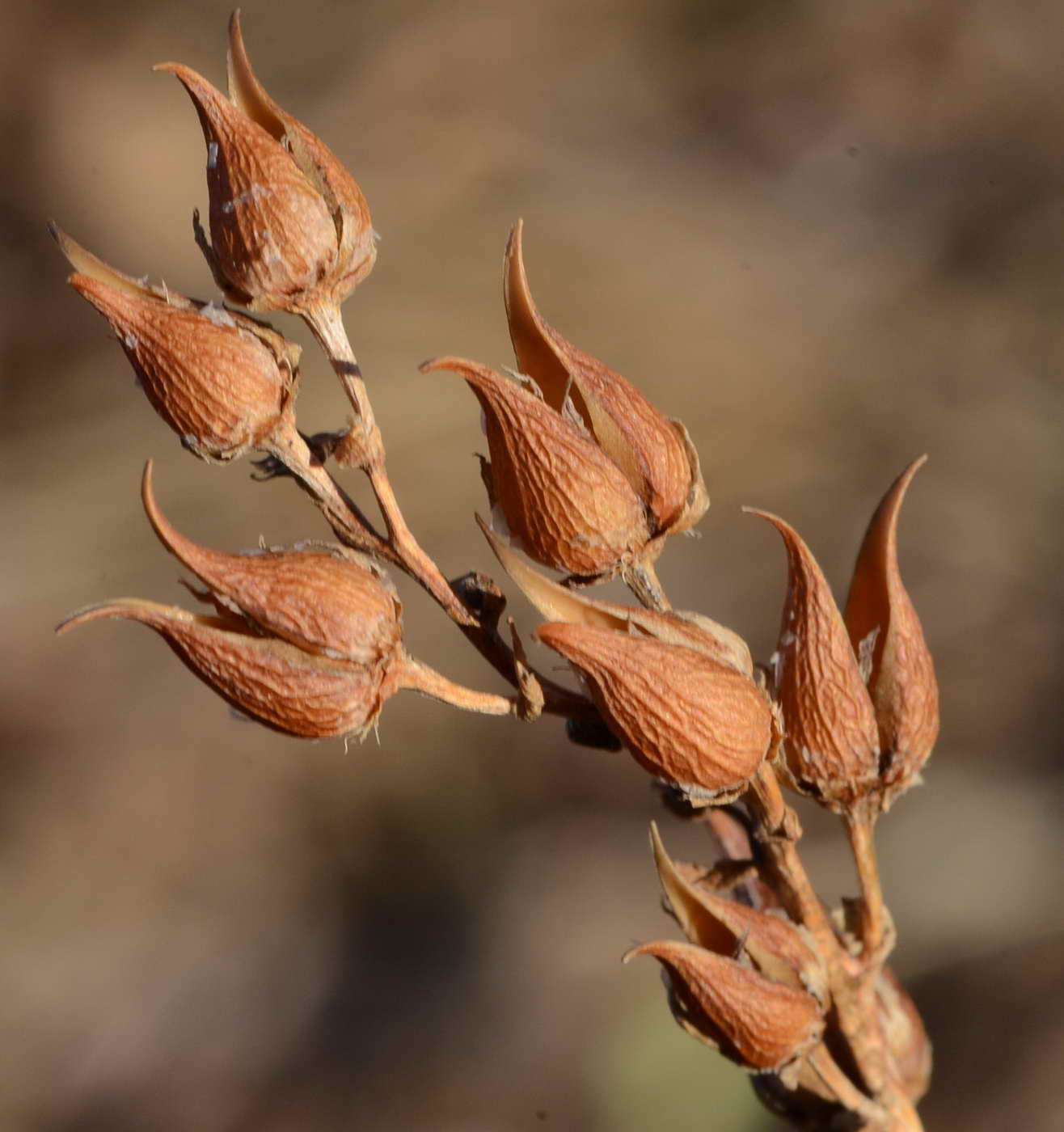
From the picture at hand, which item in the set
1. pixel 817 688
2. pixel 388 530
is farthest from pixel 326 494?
pixel 817 688

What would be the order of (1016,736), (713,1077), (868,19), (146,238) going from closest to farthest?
(713,1077)
(1016,736)
(868,19)
(146,238)

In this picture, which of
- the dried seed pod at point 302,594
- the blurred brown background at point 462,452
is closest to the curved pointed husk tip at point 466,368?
the dried seed pod at point 302,594

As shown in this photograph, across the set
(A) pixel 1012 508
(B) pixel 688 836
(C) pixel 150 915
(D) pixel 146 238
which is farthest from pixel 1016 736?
(D) pixel 146 238

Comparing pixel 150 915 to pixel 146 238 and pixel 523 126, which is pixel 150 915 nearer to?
pixel 146 238

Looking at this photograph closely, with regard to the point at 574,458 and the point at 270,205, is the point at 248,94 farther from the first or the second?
the point at 574,458

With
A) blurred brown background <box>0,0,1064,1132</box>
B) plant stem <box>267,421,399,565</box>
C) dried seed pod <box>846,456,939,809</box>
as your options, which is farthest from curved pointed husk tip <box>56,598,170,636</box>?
blurred brown background <box>0,0,1064,1132</box>

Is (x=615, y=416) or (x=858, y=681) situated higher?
(x=615, y=416)

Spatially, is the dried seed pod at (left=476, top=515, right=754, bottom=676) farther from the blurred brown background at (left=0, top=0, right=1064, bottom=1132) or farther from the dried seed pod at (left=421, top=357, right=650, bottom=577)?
the blurred brown background at (left=0, top=0, right=1064, bottom=1132)

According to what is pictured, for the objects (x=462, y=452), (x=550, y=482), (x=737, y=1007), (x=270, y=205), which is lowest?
(x=462, y=452)
